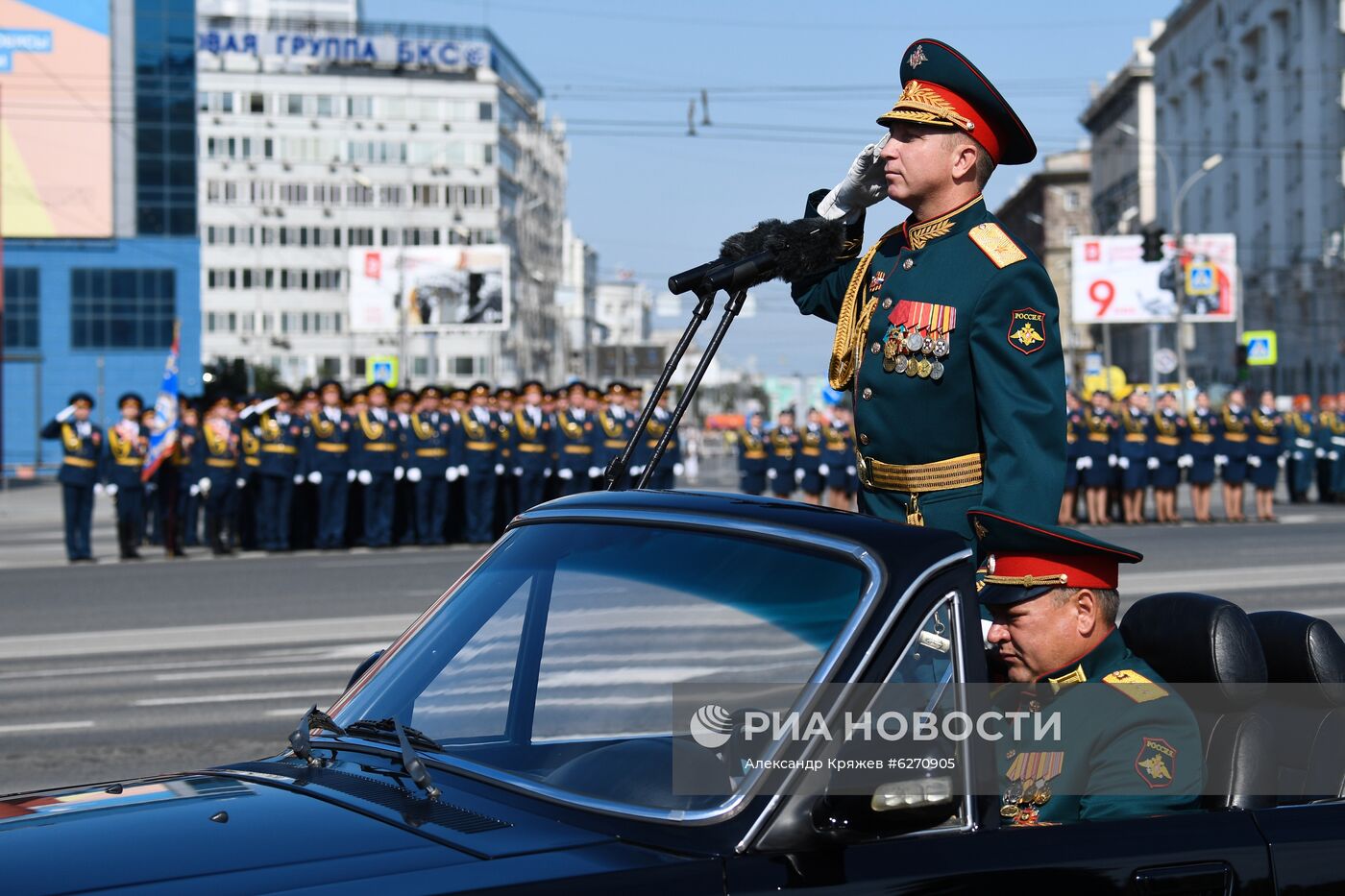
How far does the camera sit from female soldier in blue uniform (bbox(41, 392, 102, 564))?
21641 millimetres

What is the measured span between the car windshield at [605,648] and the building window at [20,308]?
89.0 m

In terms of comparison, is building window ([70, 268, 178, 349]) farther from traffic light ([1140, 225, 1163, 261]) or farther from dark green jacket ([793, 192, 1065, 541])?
dark green jacket ([793, 192, 1065, 541])

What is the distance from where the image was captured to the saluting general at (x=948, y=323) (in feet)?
12.4

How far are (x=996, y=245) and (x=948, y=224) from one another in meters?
0.16

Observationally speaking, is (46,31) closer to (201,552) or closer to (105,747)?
(201,552)

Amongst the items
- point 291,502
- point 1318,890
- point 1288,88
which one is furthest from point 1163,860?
point 1288,88

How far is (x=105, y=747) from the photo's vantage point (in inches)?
335

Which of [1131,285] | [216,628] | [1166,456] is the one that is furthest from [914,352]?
[1131,285]

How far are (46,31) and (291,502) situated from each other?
68.9m

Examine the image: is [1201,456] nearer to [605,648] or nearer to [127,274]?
[605,648]

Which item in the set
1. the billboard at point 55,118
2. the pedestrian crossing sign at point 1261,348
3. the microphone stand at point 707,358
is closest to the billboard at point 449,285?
the pedestrian crossing sign at point 1261,348

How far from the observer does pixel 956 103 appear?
12.9 ft

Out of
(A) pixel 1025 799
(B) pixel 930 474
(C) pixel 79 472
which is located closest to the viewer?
(A) pixel 1025 799

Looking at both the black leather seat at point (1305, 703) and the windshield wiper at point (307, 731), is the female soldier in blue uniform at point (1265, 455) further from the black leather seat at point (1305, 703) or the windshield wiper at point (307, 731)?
the windshield wiper at point (307, 731)
